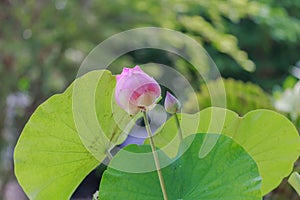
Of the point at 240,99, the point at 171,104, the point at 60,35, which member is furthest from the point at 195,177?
the point at 60,35

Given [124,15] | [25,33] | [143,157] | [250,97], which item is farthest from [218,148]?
[124,15]

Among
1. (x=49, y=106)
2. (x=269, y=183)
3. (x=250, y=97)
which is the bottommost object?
(x=250, y=97)

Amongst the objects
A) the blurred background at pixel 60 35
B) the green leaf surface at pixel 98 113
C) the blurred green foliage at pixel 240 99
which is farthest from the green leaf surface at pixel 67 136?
the blurred background at pixel 60 35

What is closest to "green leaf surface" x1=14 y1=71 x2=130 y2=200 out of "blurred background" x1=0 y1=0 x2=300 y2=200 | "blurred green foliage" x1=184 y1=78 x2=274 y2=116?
"blurred green foliage" x1=184 y1=78 x2=274 y2=116

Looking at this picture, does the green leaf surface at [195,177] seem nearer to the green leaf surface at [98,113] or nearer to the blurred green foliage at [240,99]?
the green leaf surface at [98,113]

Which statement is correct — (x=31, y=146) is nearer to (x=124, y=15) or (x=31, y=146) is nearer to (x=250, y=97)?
(x=250, y=97)

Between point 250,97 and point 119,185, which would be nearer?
point 119,185

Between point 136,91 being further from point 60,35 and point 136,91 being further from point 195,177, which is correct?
point 60,35

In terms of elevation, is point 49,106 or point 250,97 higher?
point 49,106
